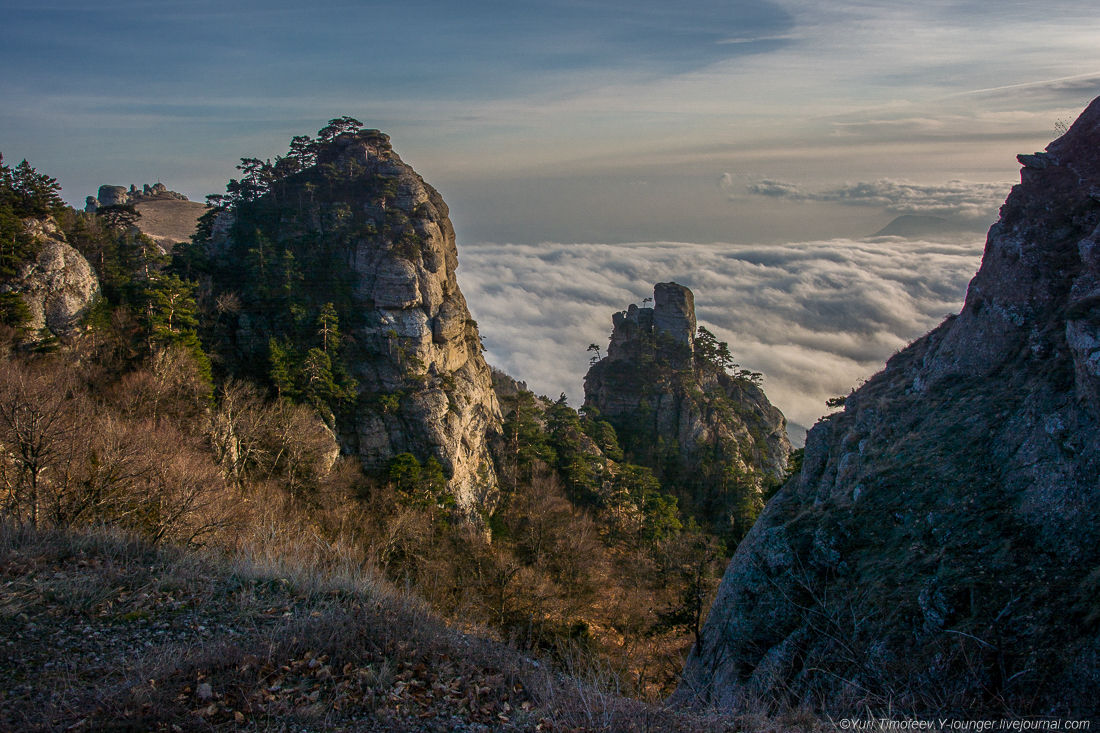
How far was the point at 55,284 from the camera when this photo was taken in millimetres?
27031

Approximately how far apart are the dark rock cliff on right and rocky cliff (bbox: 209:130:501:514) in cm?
2642

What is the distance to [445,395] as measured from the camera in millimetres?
36750

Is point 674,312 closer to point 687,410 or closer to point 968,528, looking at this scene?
point 687,410

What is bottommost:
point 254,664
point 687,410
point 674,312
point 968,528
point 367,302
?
point 687,410

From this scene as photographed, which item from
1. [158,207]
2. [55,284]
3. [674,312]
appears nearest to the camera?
[55,284]

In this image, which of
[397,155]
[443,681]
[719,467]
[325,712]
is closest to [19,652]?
[325,712]

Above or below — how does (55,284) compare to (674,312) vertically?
above

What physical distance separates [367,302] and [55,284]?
15410 millimetres

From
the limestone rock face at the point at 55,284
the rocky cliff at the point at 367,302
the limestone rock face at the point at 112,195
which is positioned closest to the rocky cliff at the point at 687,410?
the rocky cliff at the point at 367,302

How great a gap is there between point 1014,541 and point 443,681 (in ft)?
24.8

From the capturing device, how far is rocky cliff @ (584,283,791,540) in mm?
50406

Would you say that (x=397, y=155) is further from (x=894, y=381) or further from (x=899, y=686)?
(x=899, y=686)

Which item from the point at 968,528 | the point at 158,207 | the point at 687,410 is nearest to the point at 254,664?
the point at 968,528

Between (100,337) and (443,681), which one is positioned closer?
(443,681)
